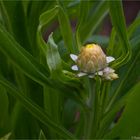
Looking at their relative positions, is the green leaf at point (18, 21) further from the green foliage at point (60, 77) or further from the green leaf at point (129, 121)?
the green leaf at point (129, 121)

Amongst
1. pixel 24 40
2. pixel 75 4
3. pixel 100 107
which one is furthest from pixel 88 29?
pixel 100 107

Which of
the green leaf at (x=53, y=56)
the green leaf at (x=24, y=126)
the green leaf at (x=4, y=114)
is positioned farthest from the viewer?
the green leaf at (x=24, y=126)

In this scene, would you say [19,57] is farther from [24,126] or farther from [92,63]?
[24,126]

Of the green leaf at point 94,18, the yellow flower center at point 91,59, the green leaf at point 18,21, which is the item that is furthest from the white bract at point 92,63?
the green leaf at point 94,18

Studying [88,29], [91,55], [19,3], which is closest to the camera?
[91,55]

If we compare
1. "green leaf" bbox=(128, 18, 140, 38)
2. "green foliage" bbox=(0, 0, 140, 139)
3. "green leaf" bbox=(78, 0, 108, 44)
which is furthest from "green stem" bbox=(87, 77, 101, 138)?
"green leaf" bbox=(78, 0, 108, 44)

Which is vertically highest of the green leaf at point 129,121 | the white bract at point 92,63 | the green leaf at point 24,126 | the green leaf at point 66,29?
the green leaf at point 66,29

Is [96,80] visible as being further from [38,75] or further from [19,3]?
[19,3]

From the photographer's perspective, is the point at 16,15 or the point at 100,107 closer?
the point at 100,107
